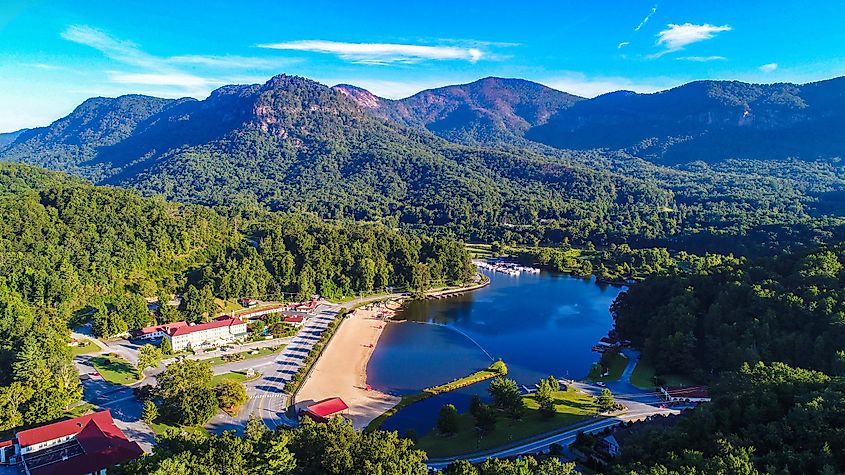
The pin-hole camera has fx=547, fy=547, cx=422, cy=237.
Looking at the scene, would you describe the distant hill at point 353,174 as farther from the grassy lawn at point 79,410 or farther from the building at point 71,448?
the building at point 71,448

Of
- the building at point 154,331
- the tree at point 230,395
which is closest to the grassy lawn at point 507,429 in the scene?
the tree at point 230,395

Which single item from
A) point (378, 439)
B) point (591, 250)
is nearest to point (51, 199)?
point (378, 439)

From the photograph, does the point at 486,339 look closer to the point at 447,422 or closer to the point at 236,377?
the point at 447,422

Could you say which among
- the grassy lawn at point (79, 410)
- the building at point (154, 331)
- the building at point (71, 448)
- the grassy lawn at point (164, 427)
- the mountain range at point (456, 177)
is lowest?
the grassy lawn at point (164, 427)

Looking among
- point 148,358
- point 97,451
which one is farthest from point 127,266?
point 97,451

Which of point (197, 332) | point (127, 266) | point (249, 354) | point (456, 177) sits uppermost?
point (456, 177)

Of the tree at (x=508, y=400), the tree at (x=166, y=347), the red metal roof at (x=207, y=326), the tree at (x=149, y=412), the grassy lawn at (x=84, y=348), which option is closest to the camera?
the tree at (x=149, y=412)
